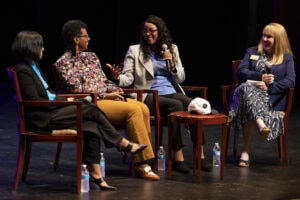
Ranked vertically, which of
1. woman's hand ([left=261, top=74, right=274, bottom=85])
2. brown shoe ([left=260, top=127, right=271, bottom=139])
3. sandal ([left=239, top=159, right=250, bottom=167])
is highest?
woman's hand ([left=261, top=74, right=274, bottom=85])

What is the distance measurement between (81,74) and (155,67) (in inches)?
27.8

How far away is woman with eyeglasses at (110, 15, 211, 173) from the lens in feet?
19.7

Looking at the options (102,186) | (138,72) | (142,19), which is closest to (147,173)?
(102,186)

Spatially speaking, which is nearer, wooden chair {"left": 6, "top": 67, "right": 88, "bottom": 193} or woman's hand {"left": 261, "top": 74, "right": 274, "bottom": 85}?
wooden chair {"left": 6, "top": 67, "right": 88, "bottom": 193}

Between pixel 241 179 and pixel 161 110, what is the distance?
0.83 meters

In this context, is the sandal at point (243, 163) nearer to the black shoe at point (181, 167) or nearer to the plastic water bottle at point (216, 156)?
the plastic water bottle at point (216, 156)

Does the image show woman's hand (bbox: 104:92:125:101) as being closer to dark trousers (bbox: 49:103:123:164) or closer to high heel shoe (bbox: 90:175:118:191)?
dark trousers (bbox: 49:103:123:164)

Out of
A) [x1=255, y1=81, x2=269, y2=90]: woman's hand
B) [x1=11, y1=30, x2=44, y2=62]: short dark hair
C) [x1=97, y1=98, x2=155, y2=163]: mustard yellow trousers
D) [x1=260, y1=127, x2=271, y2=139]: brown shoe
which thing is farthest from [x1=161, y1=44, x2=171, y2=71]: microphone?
[x1=11, y1=30, x2=44, y2=62]: short dark hair

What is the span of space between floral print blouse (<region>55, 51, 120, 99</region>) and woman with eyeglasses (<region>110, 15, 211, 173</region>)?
0.26 meters

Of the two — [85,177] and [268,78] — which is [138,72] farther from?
[85,177]

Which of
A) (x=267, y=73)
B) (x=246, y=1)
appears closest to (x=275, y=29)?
(x=267, y=73)

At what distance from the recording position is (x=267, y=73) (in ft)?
20.6

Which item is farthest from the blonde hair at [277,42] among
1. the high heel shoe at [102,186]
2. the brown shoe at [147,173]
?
the high heel shoe at [102,186]

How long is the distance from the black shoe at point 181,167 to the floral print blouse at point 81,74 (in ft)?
2.38
